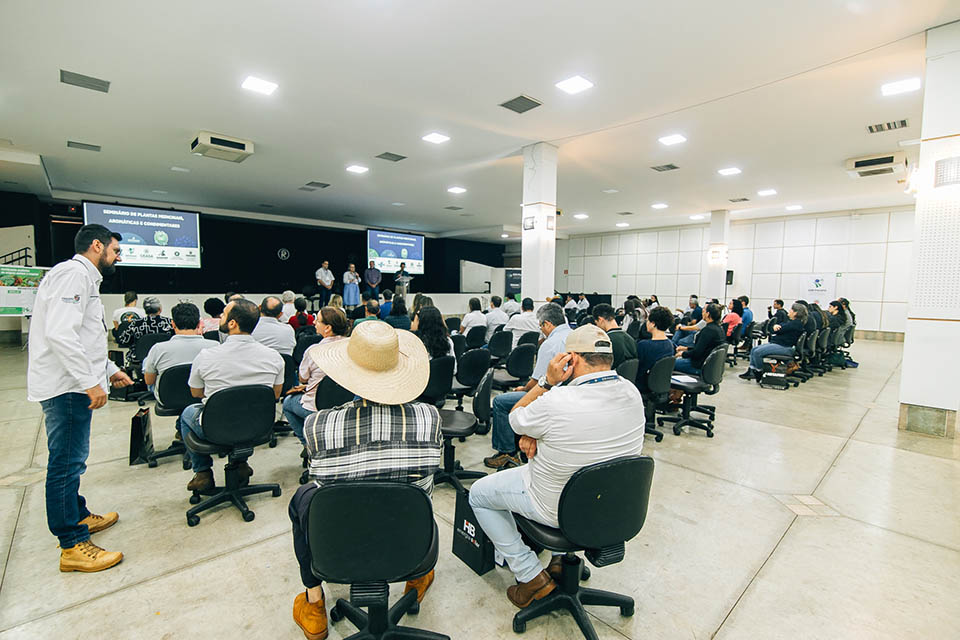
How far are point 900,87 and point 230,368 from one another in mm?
7131

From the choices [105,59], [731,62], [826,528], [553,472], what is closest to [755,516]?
[826,528]

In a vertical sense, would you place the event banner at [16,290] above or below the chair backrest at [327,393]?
above

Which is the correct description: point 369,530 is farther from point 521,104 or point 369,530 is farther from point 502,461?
point 521,104

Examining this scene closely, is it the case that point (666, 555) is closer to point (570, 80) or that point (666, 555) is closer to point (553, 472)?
point (553, 472)

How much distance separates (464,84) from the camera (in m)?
4.65

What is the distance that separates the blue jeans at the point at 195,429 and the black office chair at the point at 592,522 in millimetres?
2076

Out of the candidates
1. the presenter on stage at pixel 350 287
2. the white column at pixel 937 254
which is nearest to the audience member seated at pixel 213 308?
the white column at pixel 937 254

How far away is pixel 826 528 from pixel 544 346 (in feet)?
6.63

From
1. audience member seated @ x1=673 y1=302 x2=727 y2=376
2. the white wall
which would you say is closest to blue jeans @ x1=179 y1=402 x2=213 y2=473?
audience member seated @ x1=673 y1=302 x2=727 y2=376

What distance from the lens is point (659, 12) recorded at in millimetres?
3367

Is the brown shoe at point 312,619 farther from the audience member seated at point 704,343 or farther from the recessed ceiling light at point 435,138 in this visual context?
the recessed ceiling light at point 435,138

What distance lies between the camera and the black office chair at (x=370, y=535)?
4.23 ft

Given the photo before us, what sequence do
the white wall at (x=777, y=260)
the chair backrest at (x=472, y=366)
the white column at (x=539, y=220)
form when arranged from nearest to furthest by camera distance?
the chair backrest at (x=472, y=366), the white column at (x=539, y=220), the white wall at (x=777, y=260)

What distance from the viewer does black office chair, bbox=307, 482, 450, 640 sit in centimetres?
129
